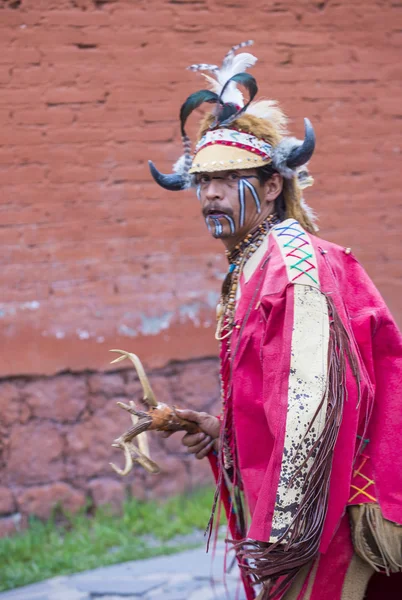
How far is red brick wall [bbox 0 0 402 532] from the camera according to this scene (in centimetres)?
513

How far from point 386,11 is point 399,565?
442 cm

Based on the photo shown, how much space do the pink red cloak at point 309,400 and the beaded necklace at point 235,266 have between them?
0.25ft

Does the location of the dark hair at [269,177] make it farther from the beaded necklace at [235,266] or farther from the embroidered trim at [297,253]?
the embroidered trim at [297,253]

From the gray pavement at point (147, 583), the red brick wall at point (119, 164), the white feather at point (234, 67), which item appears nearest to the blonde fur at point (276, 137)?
the white feather at point (234, 67)

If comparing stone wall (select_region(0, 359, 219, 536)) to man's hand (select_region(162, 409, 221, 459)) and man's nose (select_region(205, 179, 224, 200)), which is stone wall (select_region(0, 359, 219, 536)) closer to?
man's hand (select_region(162, 409, 221, 459))

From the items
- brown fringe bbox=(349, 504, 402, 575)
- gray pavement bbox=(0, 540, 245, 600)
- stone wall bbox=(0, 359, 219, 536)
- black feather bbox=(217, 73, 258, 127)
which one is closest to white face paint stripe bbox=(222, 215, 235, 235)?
black feather bbox=(217, 73, 258, 127)

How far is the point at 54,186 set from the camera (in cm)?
520

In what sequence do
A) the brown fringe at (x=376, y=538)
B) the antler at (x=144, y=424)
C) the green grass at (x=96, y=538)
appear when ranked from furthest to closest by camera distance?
the green grass at (x=96, y=538) → the antler at (x=144, y=424) → the brown fringe at (x=376, y=538)

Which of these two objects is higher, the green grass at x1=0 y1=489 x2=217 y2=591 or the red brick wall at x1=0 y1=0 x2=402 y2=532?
the red brick wall at x1=0 y1=0 x2=402 y2=532

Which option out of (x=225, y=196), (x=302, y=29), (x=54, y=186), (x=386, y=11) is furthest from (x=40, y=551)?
(x=386, y=11)

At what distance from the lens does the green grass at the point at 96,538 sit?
4809 mm

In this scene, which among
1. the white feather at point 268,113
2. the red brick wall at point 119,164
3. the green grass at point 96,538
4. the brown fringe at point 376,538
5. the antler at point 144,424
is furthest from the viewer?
the red brick wall at point 119,164

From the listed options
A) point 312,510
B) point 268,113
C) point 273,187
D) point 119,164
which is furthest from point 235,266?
point 119,164

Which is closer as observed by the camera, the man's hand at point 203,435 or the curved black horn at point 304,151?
the curved black horn at point 304,151
